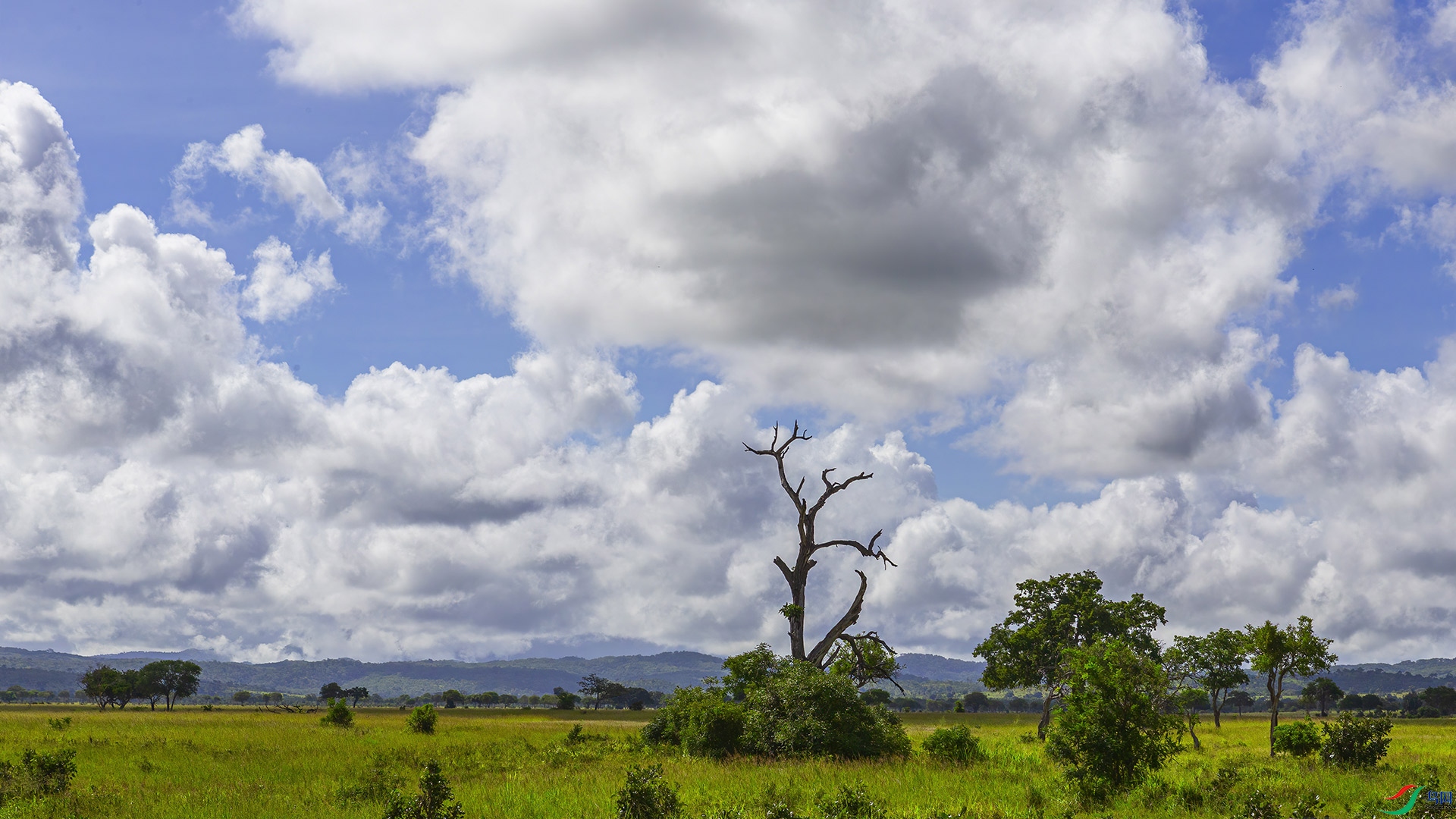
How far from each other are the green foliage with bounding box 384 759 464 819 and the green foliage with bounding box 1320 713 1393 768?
1081 inches

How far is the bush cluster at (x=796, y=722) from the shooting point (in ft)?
113

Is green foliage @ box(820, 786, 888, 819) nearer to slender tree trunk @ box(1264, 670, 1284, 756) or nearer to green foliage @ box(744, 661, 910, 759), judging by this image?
green foliage @ box(744, 661, 910, 759)

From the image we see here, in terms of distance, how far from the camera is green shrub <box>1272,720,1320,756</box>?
36594 millimetres

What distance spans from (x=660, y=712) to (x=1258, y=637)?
2627cm

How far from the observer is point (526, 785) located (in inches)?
1070

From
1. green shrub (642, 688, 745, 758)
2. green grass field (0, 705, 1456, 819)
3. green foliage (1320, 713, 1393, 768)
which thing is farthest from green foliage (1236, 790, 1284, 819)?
green shrub (642, 688, 745, 758)

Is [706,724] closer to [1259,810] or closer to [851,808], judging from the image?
[851,808]

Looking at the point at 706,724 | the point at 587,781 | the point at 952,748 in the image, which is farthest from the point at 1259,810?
the point at 706,724

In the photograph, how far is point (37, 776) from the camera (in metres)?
26.2

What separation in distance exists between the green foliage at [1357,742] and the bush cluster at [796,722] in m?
13.8

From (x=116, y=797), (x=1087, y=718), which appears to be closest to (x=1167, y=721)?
(x=1087, y=718)

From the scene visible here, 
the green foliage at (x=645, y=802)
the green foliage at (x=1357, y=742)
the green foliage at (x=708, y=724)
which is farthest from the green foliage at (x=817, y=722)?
the green foliage at (x=645, y=802)

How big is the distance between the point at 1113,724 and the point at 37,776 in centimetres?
2867

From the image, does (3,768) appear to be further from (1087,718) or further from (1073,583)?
(1073,583)
